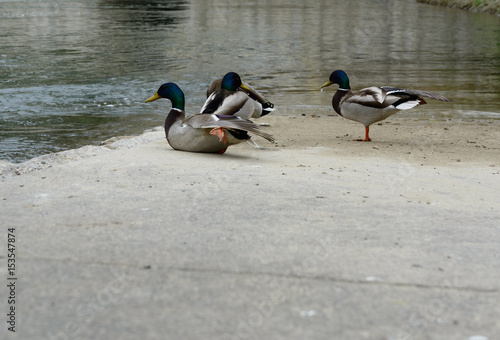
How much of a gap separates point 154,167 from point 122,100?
8.22 meters

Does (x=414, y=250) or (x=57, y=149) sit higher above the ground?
(x=414, y=250)

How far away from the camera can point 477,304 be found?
3439 mm

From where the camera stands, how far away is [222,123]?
7543mm

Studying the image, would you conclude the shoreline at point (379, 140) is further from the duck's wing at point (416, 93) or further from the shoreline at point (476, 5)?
the shoreline at point (476, 5)

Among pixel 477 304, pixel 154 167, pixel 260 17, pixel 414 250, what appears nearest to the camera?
pixel 477 304

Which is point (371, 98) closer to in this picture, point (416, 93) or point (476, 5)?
point (416, 93)

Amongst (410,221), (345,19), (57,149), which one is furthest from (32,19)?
(410,221)

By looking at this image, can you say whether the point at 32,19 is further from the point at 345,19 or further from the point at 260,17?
the point at 345,19

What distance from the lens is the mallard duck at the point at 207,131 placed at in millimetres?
7523

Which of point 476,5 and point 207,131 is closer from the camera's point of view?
point 207,131

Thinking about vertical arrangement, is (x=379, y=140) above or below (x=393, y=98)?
below

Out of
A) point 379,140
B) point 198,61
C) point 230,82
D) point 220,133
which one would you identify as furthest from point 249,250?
point 198,61

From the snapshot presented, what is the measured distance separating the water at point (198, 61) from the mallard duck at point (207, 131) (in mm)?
2528

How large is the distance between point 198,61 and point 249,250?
17.6 m
